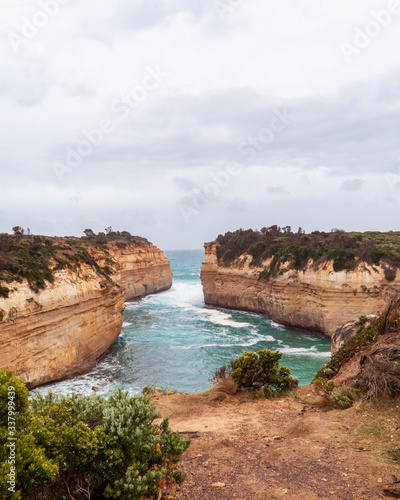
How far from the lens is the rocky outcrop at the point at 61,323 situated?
14.3m

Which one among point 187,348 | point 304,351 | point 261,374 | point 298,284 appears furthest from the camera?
point 298,284

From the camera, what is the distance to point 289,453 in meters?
5.94

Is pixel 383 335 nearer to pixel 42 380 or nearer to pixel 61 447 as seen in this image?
pixel 61 447

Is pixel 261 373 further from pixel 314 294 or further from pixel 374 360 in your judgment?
pixel 314 294

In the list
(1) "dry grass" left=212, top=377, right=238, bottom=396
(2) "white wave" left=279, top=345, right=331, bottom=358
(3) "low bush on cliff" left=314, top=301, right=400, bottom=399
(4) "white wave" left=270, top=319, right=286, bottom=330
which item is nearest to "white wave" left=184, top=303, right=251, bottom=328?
(4) "white wave" left=270, top=319, right=286, bottom=330

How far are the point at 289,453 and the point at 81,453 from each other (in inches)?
152

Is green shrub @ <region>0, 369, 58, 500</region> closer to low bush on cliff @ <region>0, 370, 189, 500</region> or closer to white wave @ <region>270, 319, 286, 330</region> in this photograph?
low bush on cliff @ <region>0, 370, 189, 500</region>

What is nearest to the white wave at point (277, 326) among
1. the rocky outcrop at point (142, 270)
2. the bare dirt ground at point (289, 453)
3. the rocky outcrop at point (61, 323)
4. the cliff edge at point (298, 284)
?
the cliff edge at point (298, 284)

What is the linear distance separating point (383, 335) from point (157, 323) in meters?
25.4

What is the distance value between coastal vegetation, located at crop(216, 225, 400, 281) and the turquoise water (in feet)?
21.3

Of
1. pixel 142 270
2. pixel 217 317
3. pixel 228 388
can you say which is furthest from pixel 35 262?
pixel 142 270

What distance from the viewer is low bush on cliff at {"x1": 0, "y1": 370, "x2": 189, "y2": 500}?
3.51m

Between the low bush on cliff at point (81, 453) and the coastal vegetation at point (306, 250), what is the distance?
82.0 feet

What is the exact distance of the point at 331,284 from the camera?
26.7 m
